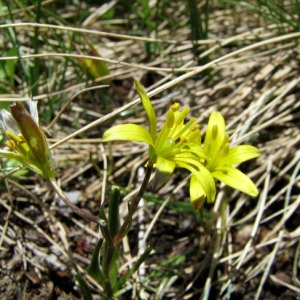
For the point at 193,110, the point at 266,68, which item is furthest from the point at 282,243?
the point at 266,68

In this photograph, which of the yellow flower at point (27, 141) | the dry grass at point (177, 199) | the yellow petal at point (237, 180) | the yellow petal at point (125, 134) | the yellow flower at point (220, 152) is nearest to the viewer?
the yellow petal at point (125, 134)

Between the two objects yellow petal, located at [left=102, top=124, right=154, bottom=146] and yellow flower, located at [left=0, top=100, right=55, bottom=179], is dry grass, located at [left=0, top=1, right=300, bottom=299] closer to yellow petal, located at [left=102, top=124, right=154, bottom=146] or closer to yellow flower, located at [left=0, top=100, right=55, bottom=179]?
yellow flower, located at [left=0, top=100, right=55, bottom=179]

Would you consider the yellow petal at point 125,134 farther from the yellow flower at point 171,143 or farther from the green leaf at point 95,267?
the green leaf at point 95,267

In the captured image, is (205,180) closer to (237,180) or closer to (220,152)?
(237,180)

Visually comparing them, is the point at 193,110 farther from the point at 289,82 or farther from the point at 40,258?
the point at 40,258

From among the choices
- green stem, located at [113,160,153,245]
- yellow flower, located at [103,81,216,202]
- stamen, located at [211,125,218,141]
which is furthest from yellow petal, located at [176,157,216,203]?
stamen, located at [211,125,218,141]

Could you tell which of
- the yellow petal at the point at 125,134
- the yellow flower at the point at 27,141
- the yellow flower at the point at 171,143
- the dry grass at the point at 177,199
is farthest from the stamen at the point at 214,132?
the yellow flower at the point at 27,141
